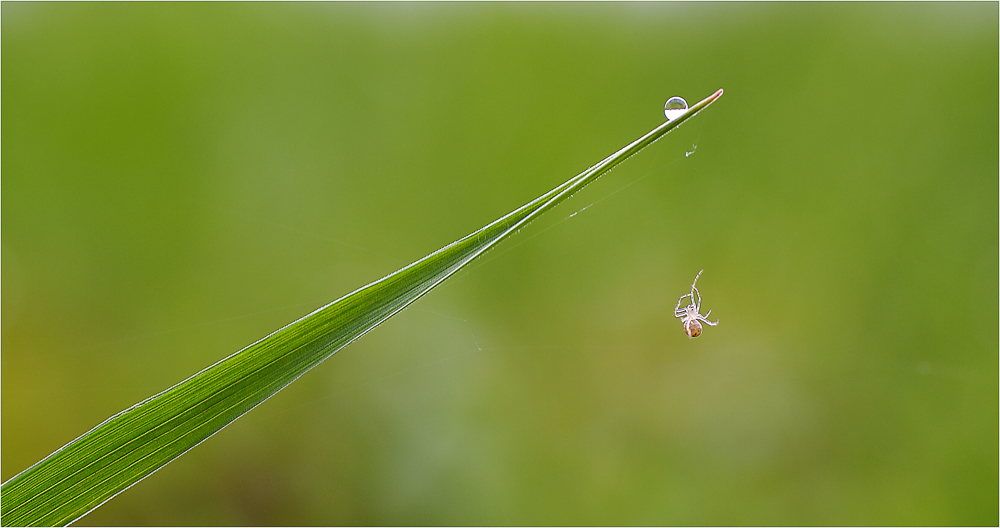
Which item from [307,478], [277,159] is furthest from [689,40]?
[307,478]

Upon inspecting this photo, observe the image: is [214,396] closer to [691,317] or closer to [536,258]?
[691,317]

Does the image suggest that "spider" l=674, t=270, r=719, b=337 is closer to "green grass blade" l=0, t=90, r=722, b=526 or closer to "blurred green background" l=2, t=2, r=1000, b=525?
"blurred green background" l=2, t=2, r=1000, b=525

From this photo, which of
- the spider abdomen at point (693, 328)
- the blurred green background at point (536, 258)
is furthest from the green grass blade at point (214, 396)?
the blurred green background at point (536, 258)

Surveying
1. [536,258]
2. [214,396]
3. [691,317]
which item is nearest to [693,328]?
[691,317]

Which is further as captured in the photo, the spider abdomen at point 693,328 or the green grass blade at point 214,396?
the spider abdomen at point 693,328

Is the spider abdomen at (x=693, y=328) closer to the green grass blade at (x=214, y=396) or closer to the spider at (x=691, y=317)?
the spider at (x=691, y=317)
